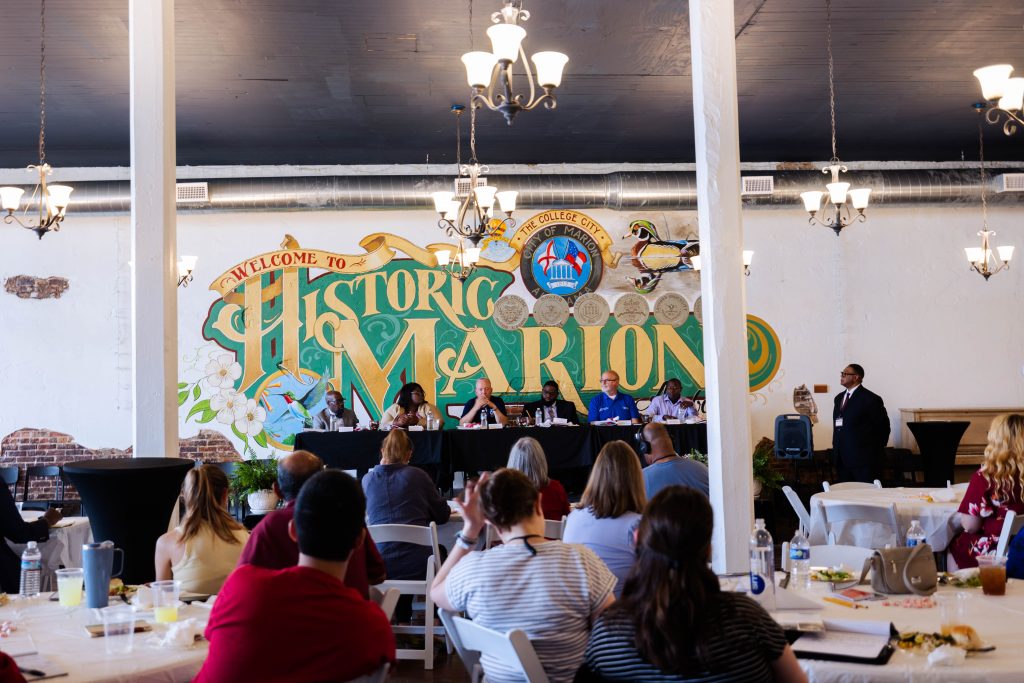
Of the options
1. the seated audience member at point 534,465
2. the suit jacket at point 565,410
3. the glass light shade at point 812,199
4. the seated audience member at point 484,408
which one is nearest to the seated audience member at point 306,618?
the seated audience member at point 534,465

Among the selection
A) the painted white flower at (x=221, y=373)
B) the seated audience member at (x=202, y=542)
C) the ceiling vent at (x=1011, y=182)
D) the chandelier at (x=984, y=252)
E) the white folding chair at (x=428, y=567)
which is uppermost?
the ceiling vent at (x=1011, y=182)

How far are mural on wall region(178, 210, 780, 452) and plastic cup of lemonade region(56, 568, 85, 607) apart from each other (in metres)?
8.26

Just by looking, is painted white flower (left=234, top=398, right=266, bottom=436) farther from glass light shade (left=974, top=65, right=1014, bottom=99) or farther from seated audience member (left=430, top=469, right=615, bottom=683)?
seated audience member (left=430, top=469, right=615, bottom=683)

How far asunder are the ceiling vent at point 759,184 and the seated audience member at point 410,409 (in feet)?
14.9

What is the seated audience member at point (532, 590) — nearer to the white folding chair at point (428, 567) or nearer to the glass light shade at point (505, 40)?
the white folding chair at point (428, 567)

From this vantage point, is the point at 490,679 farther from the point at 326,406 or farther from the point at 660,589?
the point at 326,406

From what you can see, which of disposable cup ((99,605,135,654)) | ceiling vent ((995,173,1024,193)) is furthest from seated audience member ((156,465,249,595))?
ceiling vent ((995,173,1024,193))

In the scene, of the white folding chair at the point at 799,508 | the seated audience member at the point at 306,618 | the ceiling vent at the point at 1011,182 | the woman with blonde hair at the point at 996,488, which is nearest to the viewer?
the seated audience member at the point at 306,618

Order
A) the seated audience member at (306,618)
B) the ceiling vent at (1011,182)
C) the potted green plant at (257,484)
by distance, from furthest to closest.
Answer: the ceiling vent at (1011,182), the potted green plant at (257,484), the seated audience member at (306,618)

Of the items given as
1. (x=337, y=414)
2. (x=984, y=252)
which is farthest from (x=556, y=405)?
(x=984, y=252)

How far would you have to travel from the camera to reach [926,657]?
8.55 feet

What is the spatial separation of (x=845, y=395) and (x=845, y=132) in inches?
120

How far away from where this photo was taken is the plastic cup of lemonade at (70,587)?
3346mm

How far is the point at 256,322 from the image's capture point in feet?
38.5
